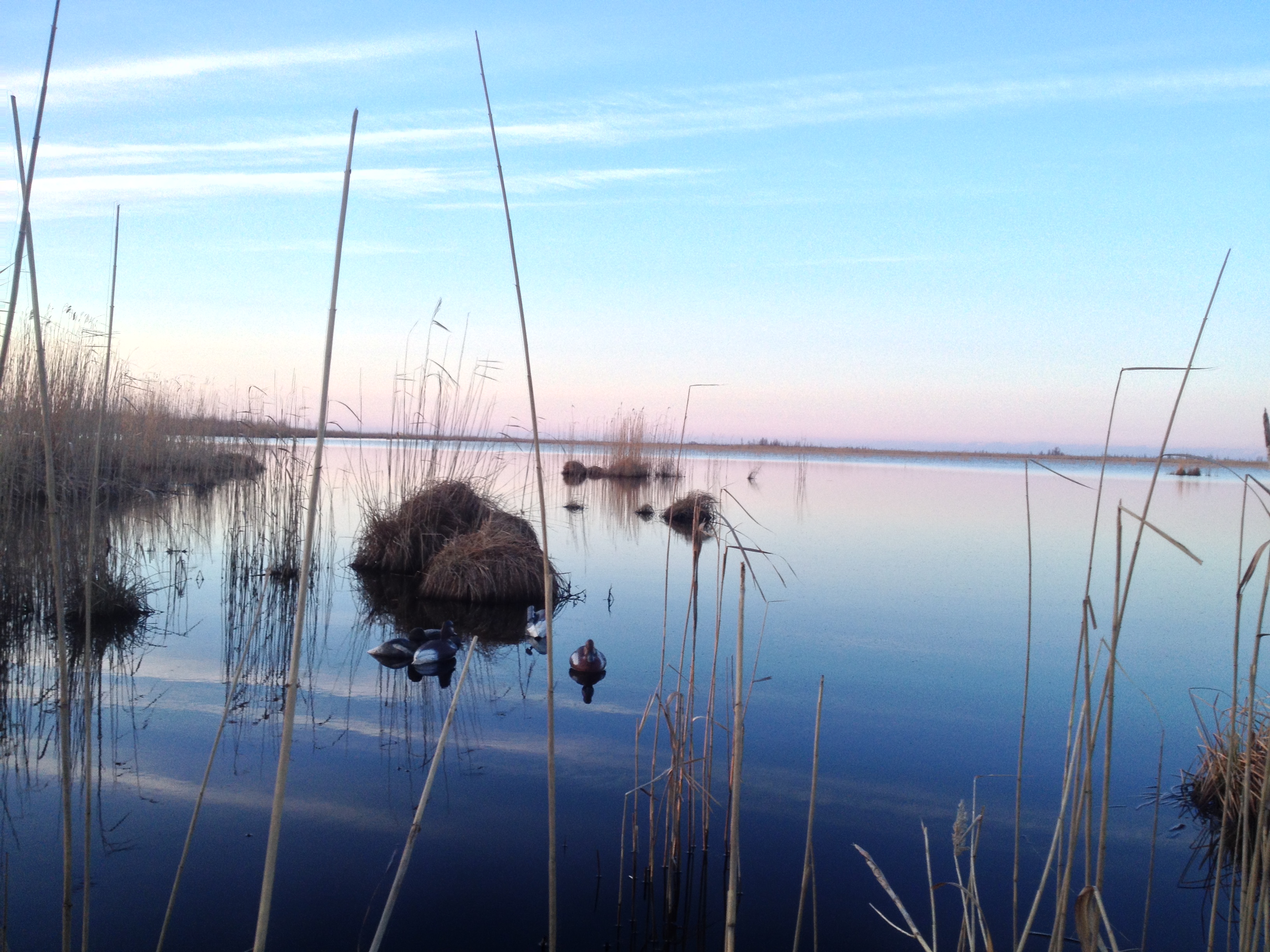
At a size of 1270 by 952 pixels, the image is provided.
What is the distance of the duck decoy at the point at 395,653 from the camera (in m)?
4.93

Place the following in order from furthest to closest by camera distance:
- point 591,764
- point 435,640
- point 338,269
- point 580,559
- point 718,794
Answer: point 580,559, point 435,640, point 591,764, point 718,794, point 338,269

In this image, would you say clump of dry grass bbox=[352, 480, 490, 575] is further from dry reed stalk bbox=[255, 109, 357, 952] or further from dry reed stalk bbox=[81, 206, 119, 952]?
dry reed stalk bbox=[255, 109, 357, 952]

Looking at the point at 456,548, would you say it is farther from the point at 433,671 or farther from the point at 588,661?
the point at 588,661

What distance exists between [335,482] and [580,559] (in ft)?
26.5

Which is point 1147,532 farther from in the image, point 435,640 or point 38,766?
point 38,766

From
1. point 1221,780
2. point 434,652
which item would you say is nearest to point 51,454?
point 434,652

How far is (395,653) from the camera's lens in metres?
4.94

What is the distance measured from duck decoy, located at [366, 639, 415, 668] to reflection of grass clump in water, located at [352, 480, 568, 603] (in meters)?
1.75

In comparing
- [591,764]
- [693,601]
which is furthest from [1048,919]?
[591,764]

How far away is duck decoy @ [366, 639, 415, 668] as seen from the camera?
4930 millimetres

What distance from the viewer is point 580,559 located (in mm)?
8828

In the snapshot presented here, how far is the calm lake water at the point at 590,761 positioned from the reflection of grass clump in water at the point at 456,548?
1.74 feet

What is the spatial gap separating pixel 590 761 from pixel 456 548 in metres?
3.75

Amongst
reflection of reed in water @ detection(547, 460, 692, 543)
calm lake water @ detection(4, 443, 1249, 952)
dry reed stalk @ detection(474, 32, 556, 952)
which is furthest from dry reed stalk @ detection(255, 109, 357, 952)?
reflection of reed in water @ detection(547, 460, 692, 543)
